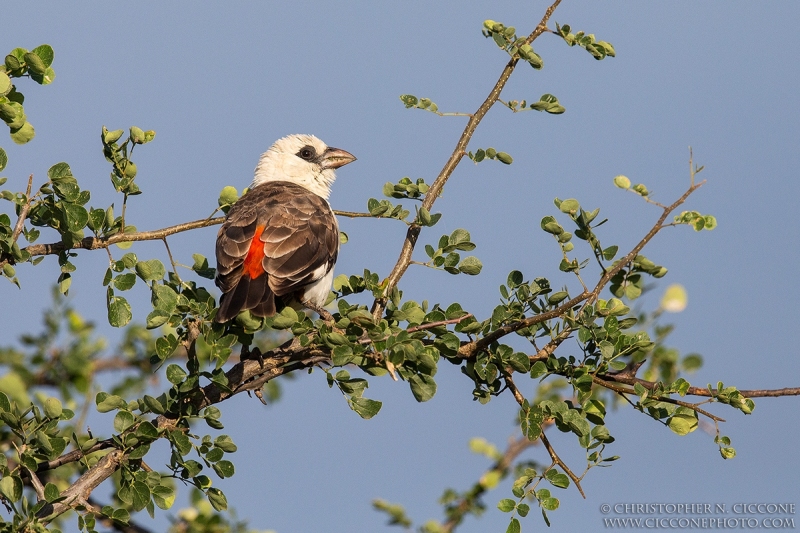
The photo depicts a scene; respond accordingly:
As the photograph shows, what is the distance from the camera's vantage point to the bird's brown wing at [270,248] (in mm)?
5047

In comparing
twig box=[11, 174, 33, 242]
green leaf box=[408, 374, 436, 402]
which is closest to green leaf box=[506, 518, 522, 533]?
green leaf box=[408, 374, 436, 402]

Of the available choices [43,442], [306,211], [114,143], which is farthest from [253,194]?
[43,442]

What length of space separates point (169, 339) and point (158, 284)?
0.43 meters

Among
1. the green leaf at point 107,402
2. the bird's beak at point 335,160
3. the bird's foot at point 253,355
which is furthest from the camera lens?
the bird's beak at point 335,160

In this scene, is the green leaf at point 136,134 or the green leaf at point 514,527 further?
the green leaf at point 136,134

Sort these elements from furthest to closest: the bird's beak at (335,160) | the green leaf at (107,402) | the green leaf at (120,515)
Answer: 1. the bird's beak at (335,160)
2. the green leaf at (107,402)
3. the green leaf at (120,515)

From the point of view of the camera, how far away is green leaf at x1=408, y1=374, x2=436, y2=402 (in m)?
4.04

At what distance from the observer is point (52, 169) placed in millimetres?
4363

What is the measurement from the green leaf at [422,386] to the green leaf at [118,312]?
57.2 inches

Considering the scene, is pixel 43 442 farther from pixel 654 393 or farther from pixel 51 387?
pixel 51 387

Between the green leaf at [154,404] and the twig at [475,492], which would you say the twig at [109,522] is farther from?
the twig at [475,492]

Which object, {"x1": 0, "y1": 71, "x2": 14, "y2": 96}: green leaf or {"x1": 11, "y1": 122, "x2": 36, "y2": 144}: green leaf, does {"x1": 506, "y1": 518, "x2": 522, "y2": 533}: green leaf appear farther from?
{"x1": 0, "y1": 71, "x2": 14, "y2": 96}: green leaf

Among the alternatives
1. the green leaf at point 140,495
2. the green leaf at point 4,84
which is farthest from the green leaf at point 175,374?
the green leaf at point 4,84

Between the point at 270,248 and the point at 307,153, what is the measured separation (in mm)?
2583
